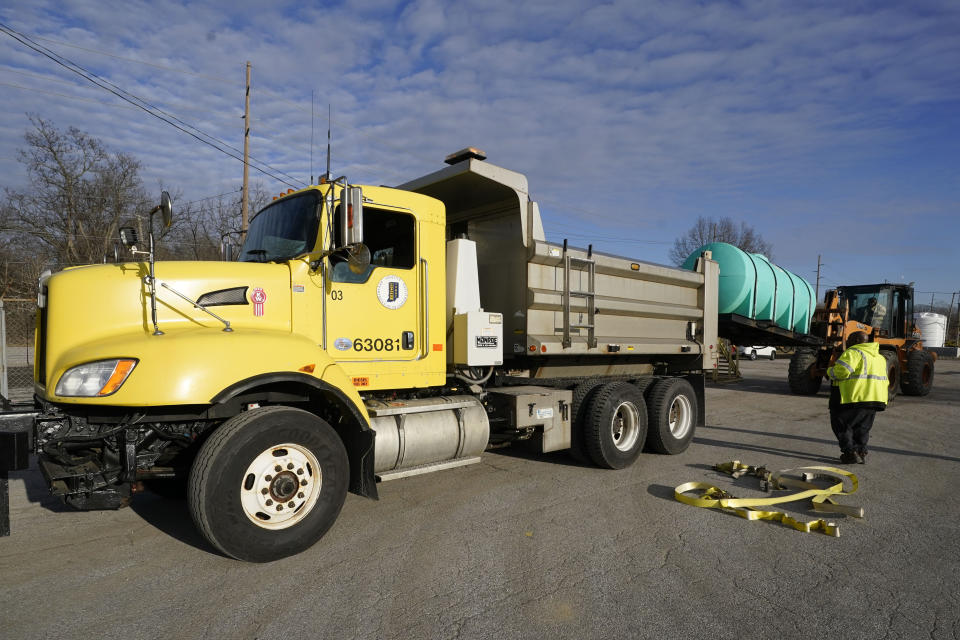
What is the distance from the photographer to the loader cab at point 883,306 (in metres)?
15.8

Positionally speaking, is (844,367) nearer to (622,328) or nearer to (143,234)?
(622,328)

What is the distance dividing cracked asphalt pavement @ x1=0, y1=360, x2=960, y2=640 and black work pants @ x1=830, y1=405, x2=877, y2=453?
0.98 m

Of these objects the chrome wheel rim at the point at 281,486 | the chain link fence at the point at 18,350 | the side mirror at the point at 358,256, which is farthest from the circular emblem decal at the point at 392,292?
the chain link fence at the point at 18,350

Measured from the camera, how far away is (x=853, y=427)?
22.9ft

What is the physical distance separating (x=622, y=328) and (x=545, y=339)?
1.43m

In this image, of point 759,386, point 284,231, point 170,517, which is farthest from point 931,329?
point 170,517

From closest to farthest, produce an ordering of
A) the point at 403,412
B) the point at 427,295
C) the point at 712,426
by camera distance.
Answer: the point at 403,412, the point at 427,295, the point at 712,426

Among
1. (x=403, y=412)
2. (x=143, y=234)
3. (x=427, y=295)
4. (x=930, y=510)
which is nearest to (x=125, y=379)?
(x=143, y=234)

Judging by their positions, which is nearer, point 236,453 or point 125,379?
point 125,379

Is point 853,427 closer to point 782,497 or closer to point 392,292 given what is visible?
point 782,497

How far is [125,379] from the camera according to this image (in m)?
3.40

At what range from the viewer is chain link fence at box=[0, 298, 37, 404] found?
797 centimetres

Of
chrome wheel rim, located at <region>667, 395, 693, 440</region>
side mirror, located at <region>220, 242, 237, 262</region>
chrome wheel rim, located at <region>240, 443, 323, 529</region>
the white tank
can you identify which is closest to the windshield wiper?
side mirror, located at <region>220, 242, 237, 262</region>

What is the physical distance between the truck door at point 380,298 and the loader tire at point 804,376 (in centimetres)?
1279
